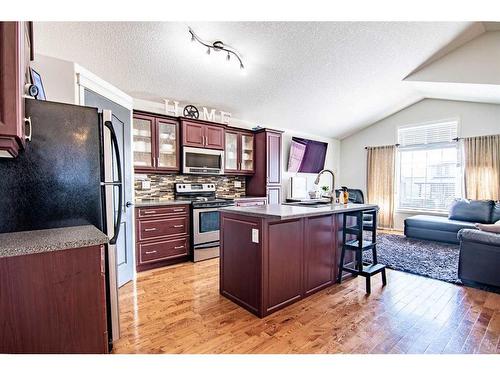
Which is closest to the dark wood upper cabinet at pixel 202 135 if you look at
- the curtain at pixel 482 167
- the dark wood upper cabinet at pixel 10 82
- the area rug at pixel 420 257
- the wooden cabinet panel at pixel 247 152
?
the wooden cabinet panel at pixel 247 152

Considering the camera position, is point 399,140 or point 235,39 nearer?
point 235,39

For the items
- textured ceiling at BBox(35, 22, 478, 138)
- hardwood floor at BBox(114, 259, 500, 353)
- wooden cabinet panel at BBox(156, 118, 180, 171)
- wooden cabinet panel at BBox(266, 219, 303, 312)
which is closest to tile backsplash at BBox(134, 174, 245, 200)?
wooden cabinet panel at BBox(156, 118, 180, 171)

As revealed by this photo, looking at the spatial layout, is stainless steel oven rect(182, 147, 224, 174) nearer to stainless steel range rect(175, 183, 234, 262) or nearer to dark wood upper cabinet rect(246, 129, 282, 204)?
stainless steel range rect(175, 183, 234, 262)

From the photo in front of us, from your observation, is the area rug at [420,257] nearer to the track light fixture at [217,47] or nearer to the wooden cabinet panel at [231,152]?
the wooden cabinet panel at [231,152]

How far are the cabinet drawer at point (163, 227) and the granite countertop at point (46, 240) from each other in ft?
5.71

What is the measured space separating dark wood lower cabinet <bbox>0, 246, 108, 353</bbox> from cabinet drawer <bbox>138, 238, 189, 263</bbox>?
1.97 meters

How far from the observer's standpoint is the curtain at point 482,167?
475 centimetres

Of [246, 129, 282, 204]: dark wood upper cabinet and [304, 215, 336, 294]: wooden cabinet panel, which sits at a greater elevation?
[246, 129, 282, 204]: dark wood upper cabinet

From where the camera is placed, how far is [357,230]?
111 inches

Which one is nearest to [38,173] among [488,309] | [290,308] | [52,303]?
[52,303]

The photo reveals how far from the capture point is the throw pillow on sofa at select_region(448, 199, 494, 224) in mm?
4496
